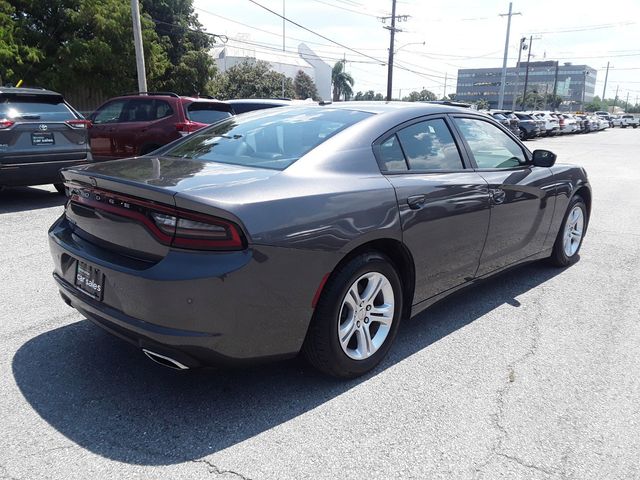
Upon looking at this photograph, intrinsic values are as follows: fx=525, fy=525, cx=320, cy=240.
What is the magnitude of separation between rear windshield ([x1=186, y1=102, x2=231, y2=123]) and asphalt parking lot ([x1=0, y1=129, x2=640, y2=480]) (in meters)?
5.93

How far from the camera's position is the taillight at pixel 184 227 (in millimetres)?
2357

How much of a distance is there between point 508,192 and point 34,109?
6708mm

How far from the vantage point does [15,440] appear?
7.89 feet

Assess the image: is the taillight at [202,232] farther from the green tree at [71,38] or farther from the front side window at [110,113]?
the green tree at [71,38]

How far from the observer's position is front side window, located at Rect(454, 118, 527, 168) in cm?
389

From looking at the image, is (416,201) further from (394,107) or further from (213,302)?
(213,302)

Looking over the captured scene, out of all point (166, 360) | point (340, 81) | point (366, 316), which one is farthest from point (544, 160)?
point (340, 81)

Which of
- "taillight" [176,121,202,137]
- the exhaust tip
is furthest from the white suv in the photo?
the exhaust tip

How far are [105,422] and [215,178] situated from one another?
1311mm

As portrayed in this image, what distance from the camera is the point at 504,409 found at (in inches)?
110

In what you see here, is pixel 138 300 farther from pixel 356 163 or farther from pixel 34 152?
pixel 34 152

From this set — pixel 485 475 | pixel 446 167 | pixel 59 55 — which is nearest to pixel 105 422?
pixel 485 475

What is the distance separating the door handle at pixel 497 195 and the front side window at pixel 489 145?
21 cm

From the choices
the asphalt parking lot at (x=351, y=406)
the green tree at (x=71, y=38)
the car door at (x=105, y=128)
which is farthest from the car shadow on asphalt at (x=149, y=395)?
the green tree at (x=71, y=38)
